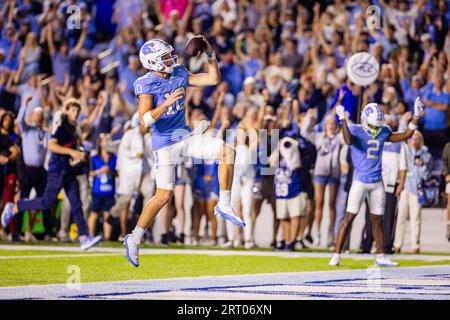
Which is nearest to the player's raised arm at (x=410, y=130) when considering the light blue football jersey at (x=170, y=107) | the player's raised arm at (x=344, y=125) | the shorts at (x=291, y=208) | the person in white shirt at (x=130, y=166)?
the player's raised arm at (x=344, y=125)

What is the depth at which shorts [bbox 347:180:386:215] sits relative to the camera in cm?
1480

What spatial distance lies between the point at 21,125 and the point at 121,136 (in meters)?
A: 1.65

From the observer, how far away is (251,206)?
18188 millimetres

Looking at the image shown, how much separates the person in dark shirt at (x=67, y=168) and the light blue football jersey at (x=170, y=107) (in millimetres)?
3616

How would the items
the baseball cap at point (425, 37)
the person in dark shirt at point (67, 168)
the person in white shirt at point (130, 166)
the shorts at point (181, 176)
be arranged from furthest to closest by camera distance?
the baseball cap at point (425, 37), the shorts at point (181, 176), the person in white shirt at point (130, 166), the person in dark shirt at point (67, 168)

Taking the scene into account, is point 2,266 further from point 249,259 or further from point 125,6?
point 125,6

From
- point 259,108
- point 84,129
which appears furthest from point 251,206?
point 84,129

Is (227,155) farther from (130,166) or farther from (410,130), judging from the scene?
(130,166)

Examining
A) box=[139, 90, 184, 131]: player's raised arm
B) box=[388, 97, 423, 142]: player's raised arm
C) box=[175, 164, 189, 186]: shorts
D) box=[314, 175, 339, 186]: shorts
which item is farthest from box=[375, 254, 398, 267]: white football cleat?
box=[175, 164, 189, 186]: shorts

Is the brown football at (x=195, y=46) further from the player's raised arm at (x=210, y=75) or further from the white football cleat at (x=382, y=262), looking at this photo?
the white football cleat at (x=382, y=262)

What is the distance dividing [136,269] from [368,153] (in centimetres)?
351

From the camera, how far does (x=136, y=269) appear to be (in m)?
13.3

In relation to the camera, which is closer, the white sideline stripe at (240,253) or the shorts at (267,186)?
the white sideline stripe at (240,253)

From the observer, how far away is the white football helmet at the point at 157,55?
12039mm
